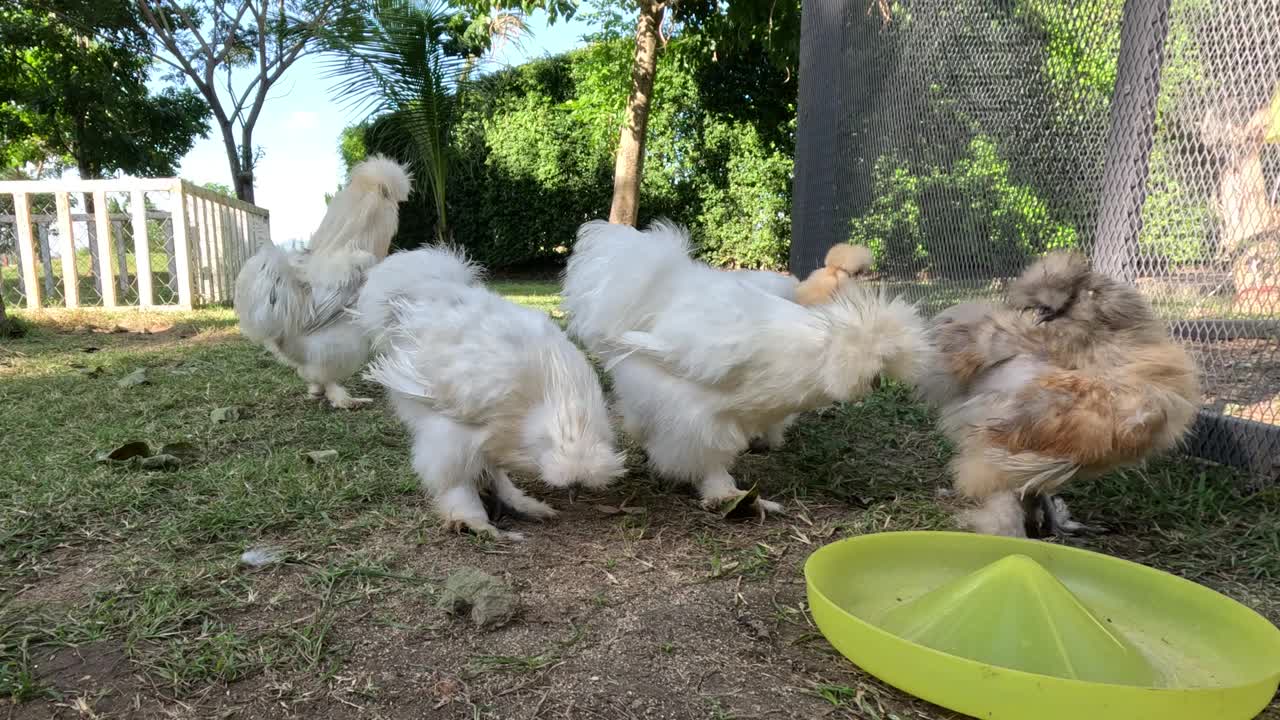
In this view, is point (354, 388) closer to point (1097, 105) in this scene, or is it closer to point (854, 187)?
point (854, 187)

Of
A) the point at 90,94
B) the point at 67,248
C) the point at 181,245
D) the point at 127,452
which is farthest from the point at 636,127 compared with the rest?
the point at 90,94

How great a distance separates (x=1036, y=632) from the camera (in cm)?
151

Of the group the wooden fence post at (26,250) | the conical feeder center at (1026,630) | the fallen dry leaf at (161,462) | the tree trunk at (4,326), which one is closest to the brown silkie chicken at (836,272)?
the conical feeder center at (1026,630)

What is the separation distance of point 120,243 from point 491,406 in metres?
9.41

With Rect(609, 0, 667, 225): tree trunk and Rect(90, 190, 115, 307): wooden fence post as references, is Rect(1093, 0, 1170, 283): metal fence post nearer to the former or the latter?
Rect(609, 0, 667, 225): tree trunk

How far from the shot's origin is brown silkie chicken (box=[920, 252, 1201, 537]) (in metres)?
2.06

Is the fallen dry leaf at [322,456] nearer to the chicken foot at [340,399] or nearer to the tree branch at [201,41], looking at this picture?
the chicken foot at [340,399]

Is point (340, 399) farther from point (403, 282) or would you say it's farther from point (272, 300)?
point (403, 282)

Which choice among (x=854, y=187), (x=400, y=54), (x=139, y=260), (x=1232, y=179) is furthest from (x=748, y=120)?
(x=1232, y=179)

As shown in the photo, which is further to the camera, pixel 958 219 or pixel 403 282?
pixel 958 219

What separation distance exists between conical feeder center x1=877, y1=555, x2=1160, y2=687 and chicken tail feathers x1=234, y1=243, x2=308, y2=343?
355 centimetres

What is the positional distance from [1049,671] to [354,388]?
439 cm

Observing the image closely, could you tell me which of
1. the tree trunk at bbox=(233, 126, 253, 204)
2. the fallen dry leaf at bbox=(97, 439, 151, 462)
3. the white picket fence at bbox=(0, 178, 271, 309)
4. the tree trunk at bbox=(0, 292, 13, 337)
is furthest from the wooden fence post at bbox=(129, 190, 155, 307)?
the fallen dry leaf at bbox=(97, 439, 151, 462)

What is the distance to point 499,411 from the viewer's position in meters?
2.29
